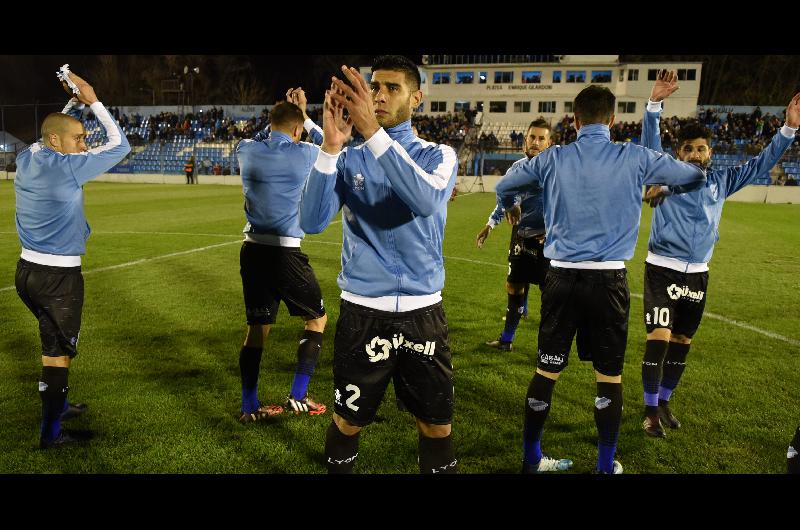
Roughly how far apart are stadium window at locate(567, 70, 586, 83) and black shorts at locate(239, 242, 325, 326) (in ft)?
187

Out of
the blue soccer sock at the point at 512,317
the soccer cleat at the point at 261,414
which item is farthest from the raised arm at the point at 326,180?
the blue soccer sock at the point at 512,317

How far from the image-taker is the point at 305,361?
483 centimetres

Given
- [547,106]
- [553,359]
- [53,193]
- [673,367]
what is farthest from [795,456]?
[547,106]

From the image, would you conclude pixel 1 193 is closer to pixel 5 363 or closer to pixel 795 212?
pixel 5 363

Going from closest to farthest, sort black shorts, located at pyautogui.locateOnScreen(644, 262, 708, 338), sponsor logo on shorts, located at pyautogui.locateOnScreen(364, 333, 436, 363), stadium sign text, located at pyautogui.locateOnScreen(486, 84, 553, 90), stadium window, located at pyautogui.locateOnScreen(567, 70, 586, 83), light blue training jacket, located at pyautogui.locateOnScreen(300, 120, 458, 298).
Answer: light blue training jacket, located at pyautogui.locateOnScreen(300, 120, 458, 298), sponsor logo on shorts, located at pyautogui.locateOnScreen(364, 333, 436, 363), black shorts, located at pyautogui.locateOnScreen(644, 262, 708, 338), stadium window, located at pyautogui.locateOnScreen(567, 70, 586, 83), stadium sign text, located at pyautogui.locateOnScreen(486, 84, 553, 90)

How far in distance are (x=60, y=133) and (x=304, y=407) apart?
282 centimetres

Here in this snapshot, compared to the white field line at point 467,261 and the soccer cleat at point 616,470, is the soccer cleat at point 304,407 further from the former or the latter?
the white field line at point 467,261

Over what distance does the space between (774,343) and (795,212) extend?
2003 cm

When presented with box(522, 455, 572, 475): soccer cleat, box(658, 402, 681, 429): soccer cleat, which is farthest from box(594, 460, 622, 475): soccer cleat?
box(658, 402, 681, 429): soccer cleat

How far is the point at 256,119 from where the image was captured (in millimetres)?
49750

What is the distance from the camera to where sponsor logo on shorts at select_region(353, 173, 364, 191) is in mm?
2762

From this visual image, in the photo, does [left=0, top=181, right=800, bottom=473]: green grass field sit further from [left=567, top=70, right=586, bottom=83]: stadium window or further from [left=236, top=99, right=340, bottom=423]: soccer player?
[left=567, top=70, right=586, bottom=83]: stadium window

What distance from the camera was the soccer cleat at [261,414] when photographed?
463 cm

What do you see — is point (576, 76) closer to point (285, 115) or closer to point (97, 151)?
point (285, 115)
